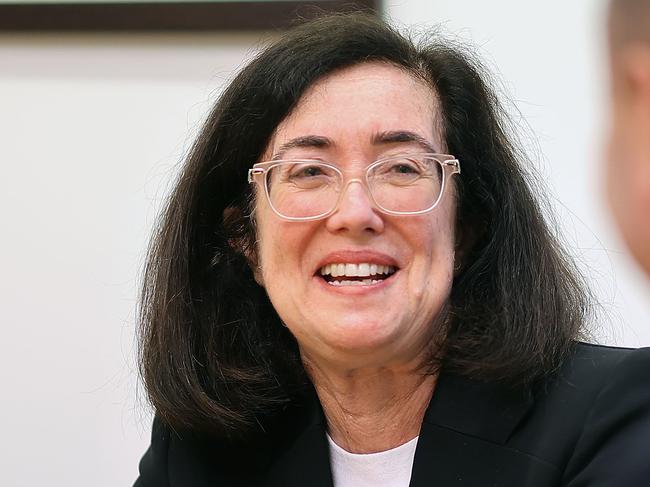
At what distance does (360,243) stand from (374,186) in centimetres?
9

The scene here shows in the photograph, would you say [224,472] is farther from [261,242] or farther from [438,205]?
[438,205]

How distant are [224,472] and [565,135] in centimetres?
91

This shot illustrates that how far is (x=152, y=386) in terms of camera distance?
64.6 inches

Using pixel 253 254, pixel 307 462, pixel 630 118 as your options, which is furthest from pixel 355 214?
pixel 630 118

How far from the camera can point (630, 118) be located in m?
0.49

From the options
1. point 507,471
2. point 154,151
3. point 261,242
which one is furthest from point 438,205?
point 154,151

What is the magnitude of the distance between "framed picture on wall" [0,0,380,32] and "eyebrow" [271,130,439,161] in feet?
1.54

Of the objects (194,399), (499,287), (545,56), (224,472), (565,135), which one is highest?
(545,56)

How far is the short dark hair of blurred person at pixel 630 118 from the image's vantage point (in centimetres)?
49

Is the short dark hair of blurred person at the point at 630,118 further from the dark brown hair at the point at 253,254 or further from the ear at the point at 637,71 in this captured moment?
the dark brown hair at the point at 253,254

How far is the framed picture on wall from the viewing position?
1.93m

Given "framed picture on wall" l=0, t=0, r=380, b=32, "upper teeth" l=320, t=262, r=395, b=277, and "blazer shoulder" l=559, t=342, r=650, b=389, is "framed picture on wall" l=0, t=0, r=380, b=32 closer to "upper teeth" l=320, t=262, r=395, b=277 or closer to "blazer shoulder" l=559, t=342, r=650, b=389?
"upper teeth" l=320, t=262, r=395, b=277

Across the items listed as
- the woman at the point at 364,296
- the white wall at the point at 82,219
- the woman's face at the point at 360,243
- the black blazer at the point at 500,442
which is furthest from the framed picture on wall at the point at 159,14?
the black blazer at the point at 500,442

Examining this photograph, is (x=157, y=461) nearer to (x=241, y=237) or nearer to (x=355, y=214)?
(x=241, y=237)
